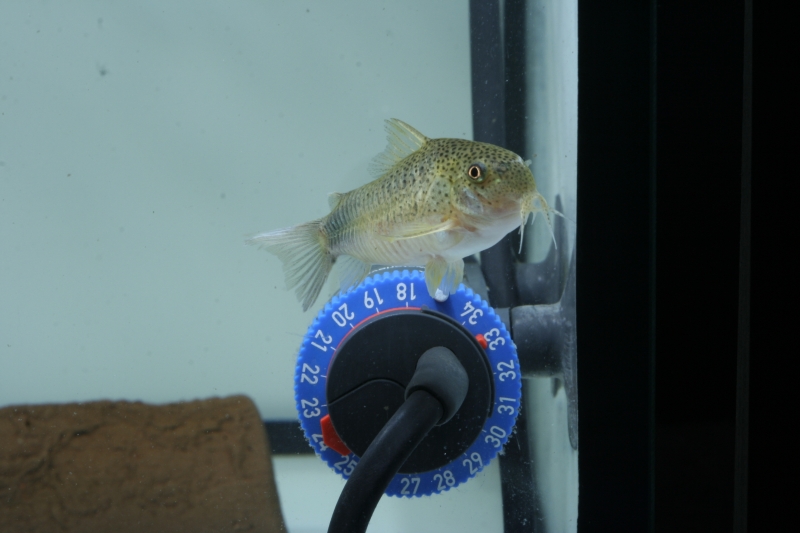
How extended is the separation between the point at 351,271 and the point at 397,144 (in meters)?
0.14

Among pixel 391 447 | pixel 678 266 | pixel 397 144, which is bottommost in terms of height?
pixel 391 447

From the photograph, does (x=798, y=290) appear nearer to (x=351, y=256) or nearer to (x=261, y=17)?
(x=351, y=256)

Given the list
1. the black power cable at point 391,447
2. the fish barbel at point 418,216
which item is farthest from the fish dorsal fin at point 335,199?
the black power cable at point 391,447

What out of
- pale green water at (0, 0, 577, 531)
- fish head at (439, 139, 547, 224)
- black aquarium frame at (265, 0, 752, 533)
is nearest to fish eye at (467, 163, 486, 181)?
fish head at (439, 139, 547, 224)

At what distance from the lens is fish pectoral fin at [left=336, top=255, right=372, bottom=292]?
474mm

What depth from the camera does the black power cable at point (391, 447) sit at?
0.31 meters

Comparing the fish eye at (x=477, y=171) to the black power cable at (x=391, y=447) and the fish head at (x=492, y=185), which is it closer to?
the fish head at (x=492, y=185)

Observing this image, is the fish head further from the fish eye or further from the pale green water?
the pale green water

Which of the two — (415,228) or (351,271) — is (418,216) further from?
(351,271)

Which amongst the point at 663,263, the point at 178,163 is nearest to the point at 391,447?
the point at 663,263

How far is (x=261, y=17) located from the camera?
0.75 metres

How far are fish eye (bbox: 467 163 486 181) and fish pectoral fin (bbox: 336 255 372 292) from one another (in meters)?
0.16

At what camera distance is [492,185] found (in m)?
0.36

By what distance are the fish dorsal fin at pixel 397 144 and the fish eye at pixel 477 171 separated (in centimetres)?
9
